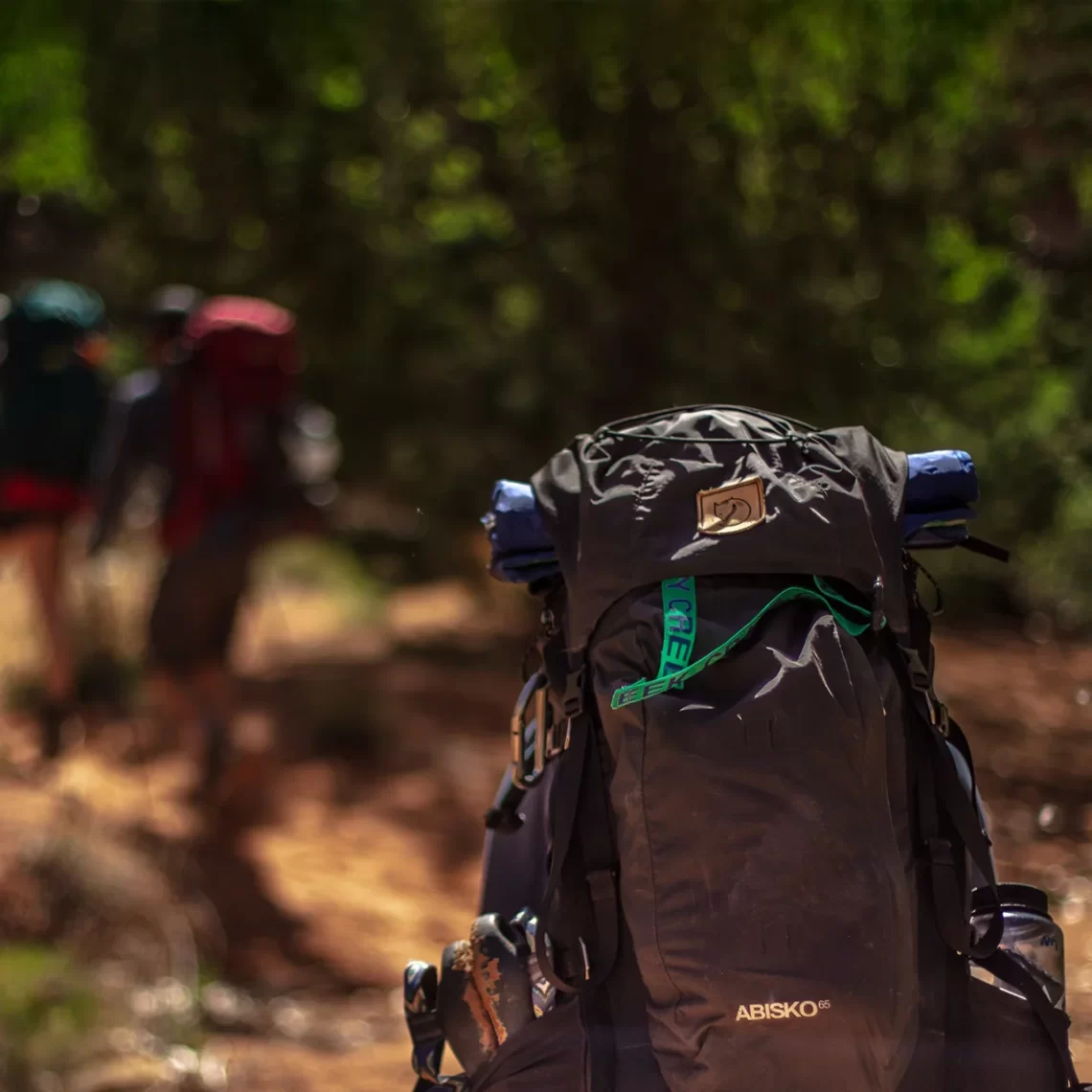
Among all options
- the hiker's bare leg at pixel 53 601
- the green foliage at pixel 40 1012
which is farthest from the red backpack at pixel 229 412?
the green foliage at pixel 40 1012

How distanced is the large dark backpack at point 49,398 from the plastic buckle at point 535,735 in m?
4.07

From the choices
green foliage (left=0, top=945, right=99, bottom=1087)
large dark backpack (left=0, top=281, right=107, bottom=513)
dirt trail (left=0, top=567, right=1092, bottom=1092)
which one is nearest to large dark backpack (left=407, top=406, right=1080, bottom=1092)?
dirt trail (left=0, top=567, right=1092, bottom=1092)

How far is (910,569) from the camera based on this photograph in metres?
1.72

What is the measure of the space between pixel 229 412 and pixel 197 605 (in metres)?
0.88

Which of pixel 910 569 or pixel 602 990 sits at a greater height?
pixel 910 569

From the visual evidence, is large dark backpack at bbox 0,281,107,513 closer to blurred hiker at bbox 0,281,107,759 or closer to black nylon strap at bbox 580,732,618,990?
blurred hiker at bbox 0,281,107,759

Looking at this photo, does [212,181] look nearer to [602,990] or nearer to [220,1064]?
[220,1064]

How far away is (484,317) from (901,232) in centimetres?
256

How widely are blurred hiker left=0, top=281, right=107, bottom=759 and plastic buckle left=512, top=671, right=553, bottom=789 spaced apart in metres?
4.07

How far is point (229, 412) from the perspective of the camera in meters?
5.56

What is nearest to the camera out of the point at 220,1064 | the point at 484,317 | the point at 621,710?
the point at 621,710

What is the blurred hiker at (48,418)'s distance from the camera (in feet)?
17.4

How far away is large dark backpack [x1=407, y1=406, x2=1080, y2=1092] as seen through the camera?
57.8 inches

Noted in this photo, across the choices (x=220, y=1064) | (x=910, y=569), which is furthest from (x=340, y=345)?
(x=910, y=569)
